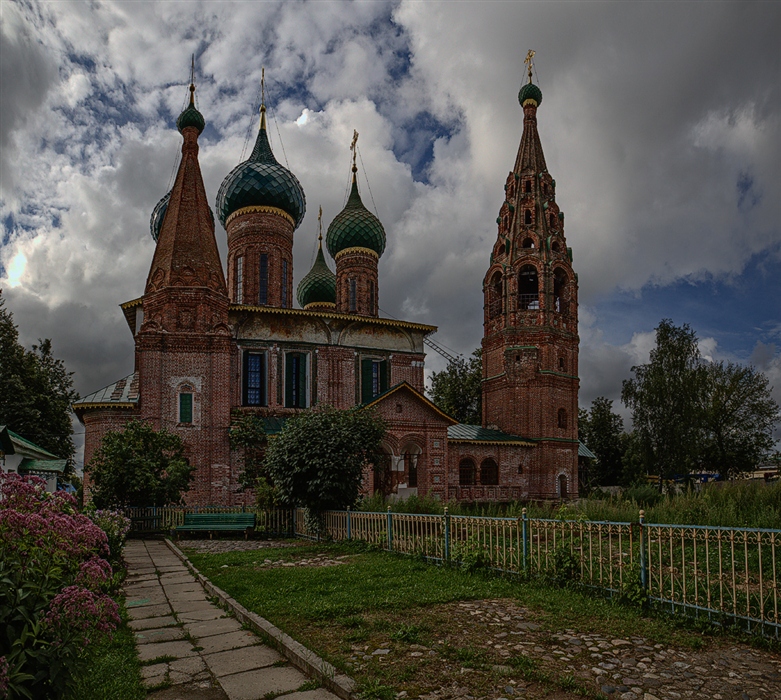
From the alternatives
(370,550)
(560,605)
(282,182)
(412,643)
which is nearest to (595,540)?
(370,550)

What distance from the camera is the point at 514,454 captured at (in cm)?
2870

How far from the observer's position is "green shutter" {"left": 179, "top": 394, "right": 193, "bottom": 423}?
75.5 ft

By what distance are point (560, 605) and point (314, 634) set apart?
102 inches

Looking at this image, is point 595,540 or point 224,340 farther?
point 224,340

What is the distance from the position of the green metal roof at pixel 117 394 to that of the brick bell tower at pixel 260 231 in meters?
6.82

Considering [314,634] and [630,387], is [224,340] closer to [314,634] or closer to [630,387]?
[314,634]

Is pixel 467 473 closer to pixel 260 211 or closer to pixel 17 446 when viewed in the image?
pixel 260 211

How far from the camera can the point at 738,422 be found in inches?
1423

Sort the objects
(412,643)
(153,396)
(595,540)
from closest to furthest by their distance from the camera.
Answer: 1. (412,643)
2. (595,540)
3. (153,396)

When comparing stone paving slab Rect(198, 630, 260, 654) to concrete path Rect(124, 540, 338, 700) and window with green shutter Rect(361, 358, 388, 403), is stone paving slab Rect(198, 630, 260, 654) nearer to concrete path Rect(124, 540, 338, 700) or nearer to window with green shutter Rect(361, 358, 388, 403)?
concrete path Rect(124, 540, 338, 700)

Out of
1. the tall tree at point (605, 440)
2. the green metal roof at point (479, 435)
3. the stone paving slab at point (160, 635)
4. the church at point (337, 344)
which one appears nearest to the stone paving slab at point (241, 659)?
the stone paving slab at point (160, 635)

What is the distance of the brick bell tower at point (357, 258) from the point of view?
107ft

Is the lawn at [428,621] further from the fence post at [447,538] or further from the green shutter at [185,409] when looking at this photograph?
the green shutter at [185,409]

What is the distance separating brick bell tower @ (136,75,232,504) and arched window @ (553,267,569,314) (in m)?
15.2
